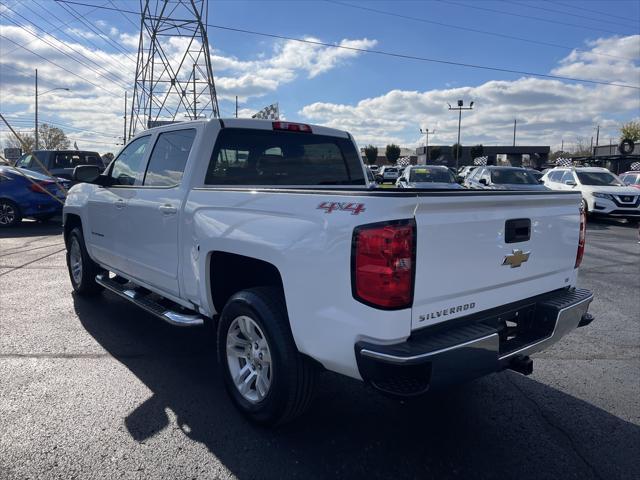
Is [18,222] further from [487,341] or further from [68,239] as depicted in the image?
[487,341]

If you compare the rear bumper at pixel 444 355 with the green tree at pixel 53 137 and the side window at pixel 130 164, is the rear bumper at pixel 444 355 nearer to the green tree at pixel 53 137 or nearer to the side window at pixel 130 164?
the side window at pixel 130 164

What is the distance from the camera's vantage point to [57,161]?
53.8 feet

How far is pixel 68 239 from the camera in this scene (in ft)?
21.7

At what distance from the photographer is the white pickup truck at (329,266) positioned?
2.50 meters

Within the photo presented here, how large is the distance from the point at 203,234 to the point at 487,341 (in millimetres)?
2011

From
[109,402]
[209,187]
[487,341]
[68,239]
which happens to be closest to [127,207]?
[209,187]

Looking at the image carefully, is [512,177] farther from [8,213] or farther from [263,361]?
[263,361]

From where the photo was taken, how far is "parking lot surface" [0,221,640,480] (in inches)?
114

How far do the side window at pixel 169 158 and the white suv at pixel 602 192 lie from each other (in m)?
15.2

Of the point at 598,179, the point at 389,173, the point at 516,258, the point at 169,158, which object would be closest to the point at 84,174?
the point at 169,158

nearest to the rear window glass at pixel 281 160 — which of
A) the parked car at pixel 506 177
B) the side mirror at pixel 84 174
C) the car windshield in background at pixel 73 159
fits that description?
the side mirror at pixel 84 174

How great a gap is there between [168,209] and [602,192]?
16.1m

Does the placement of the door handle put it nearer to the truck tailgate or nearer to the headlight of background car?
the truck tailgate

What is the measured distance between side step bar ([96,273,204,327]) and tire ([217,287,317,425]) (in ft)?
1.29
